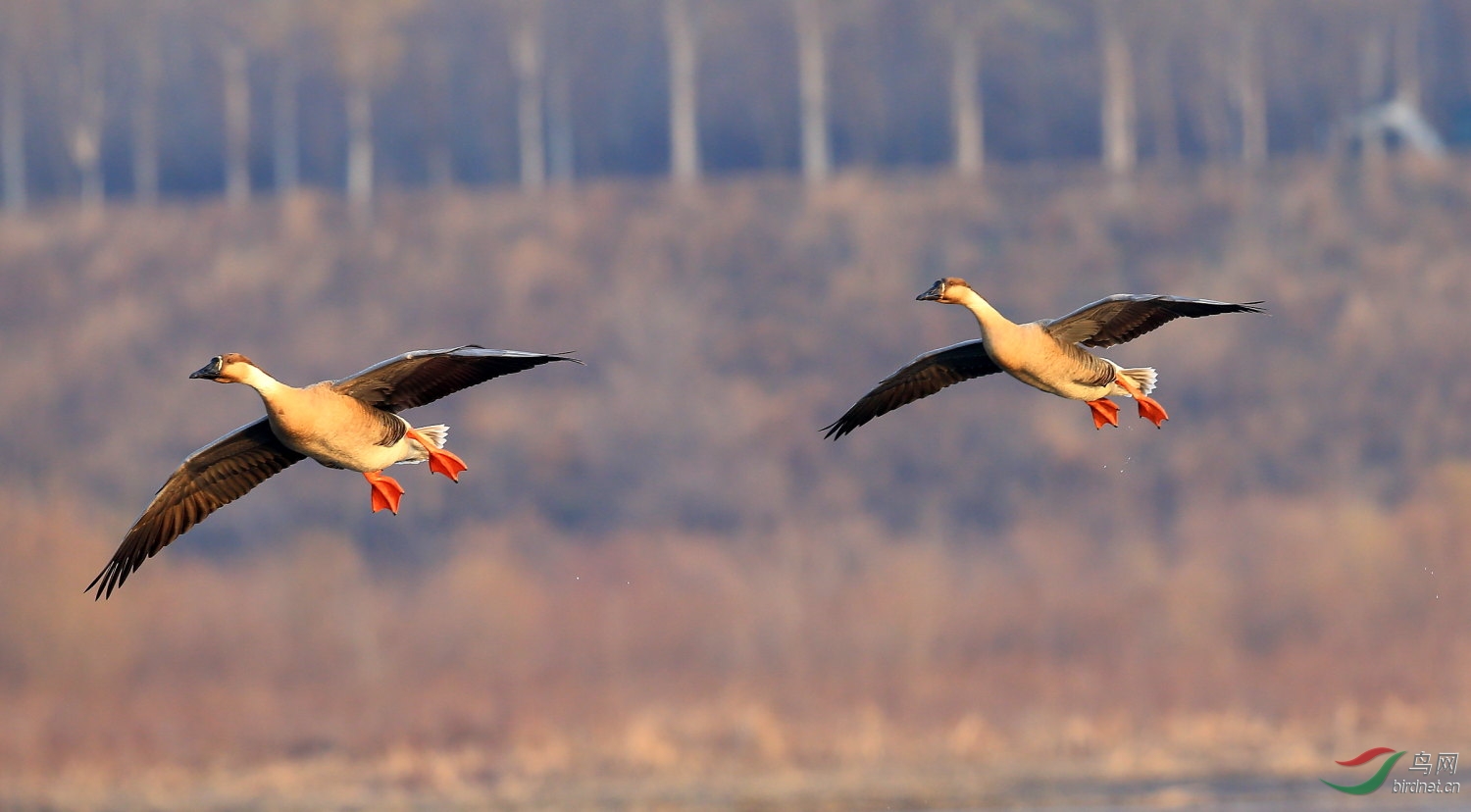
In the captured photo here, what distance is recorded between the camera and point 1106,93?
178 feet

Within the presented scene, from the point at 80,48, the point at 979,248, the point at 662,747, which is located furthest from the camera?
the point at 80,48

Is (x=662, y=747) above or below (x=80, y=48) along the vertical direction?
below

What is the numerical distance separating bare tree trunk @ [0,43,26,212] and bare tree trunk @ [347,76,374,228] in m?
8.90

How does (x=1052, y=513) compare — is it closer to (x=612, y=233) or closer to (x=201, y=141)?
(x=612, y=233)

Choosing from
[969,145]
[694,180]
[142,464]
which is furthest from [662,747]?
[969,145]

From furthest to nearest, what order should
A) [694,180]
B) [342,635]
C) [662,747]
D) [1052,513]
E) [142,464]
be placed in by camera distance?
[694,180]
[142,464]
[1052,513]
[342,635]
[662,747]

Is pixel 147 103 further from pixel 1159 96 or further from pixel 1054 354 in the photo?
pixel 1054 354

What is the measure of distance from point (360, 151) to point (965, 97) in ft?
51.0

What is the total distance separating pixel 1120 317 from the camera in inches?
577

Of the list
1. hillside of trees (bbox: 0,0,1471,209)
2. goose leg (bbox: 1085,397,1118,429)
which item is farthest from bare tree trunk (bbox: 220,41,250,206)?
goose leg (bbox: 1085,397,1118,429)

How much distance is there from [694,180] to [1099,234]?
33.5 ft

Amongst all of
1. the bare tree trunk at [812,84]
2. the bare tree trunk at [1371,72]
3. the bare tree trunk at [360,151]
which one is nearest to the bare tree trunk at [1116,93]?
the bare tree trunk at [1371,72]

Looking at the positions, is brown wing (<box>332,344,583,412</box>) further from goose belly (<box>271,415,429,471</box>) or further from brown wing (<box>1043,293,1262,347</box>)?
brown wing (<box>1043,293,1262,347</box>)

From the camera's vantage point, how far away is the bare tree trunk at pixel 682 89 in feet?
181
